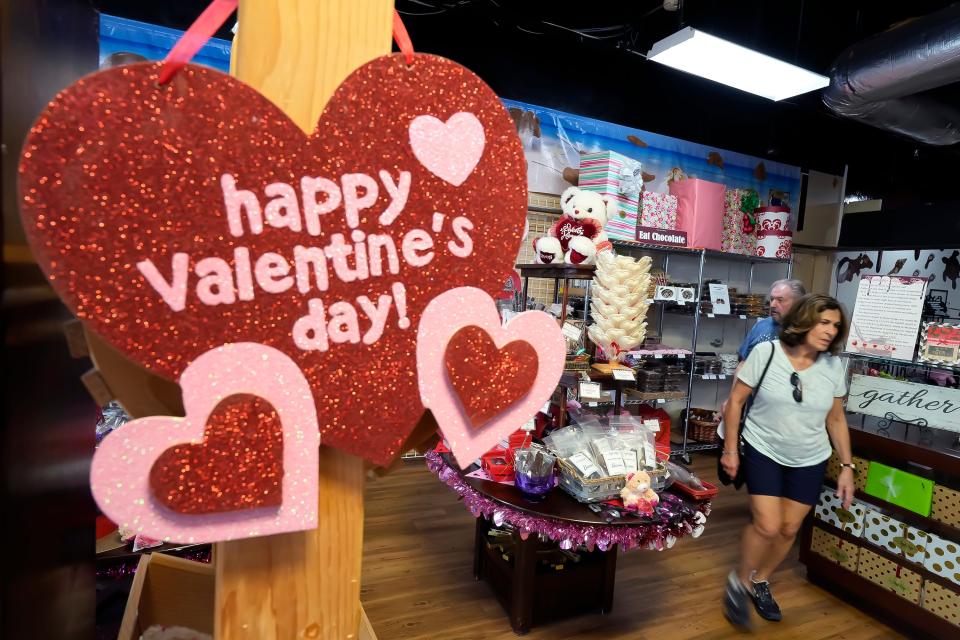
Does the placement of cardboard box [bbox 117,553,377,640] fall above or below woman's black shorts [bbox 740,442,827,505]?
above

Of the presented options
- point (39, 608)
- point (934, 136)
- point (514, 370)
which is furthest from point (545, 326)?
point (934, 136)

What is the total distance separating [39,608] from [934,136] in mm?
6388

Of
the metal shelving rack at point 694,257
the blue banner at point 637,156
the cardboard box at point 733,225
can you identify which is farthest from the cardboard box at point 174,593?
the cardboard box at point 733,225

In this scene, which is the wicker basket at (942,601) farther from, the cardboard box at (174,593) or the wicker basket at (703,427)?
the cardboard box at (174,593)

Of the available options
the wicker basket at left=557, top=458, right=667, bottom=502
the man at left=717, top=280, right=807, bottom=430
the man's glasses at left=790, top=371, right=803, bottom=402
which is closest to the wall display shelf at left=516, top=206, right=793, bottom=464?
the man at left=717, top=280, right=807, bottom=430

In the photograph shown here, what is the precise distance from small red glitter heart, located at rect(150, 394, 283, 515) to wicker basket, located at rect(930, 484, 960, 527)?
3152 mm

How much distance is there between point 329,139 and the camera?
49 centimetres

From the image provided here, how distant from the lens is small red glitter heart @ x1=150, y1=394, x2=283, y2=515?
1.46 feet

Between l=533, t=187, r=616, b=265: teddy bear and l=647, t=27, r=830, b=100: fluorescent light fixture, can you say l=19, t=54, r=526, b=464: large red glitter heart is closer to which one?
l=533, t=187, r=616, b=265: teddy bear

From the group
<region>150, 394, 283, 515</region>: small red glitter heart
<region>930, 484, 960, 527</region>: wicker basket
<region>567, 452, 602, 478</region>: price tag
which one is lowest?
<region>930, 484, 960, 527</region>: wicker basket

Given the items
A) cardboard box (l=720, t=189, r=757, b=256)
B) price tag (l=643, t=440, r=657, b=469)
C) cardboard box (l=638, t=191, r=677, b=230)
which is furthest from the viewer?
cardboard box (l=720, t=189, r=757, b=256)

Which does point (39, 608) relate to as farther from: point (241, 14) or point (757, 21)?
point (757, 21)

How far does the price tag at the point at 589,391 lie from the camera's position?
2328 mm

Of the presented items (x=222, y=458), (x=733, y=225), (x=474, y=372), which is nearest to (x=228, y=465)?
(x=222, y=458)
